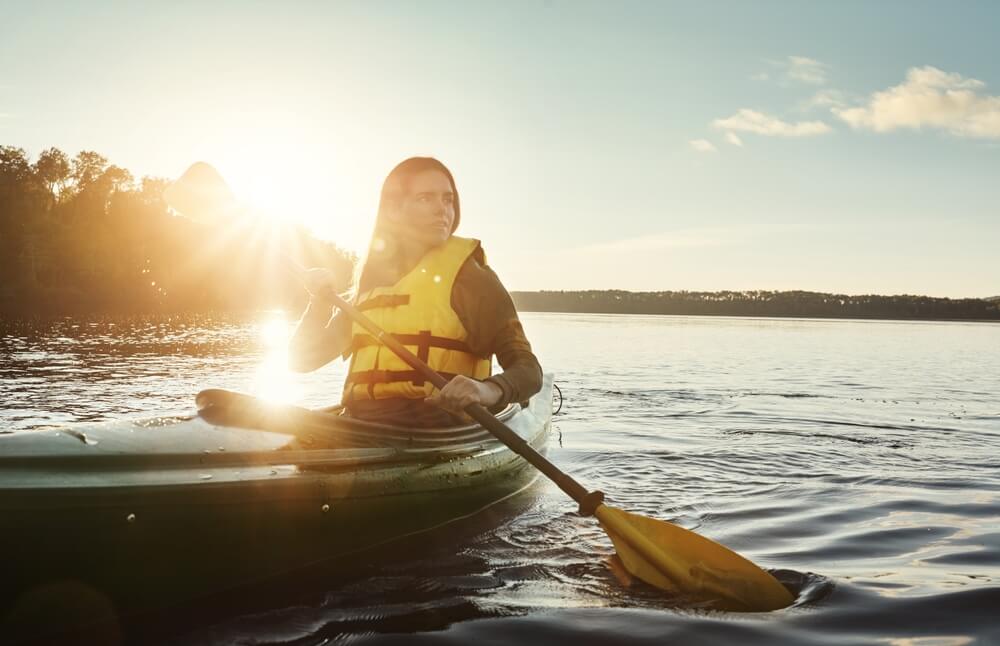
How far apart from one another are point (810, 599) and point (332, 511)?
216 centimetres

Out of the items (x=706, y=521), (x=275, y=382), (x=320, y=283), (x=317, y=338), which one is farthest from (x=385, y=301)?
(x=275, y=382)

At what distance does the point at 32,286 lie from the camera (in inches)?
1870

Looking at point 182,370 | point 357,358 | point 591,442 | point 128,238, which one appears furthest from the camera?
point 128,238

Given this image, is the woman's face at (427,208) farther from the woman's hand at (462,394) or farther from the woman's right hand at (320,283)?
the woman's hand at (462,394)

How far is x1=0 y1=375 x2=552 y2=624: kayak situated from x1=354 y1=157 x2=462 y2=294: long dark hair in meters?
1.04

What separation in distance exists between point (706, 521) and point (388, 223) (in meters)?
2.73

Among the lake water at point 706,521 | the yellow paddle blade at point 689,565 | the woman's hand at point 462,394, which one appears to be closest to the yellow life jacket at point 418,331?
the woman's hand at point 462,394

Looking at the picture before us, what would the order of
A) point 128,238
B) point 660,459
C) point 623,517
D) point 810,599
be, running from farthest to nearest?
1. point 128,238
2. point 660,459
3. point 623,517
4. point 810,599

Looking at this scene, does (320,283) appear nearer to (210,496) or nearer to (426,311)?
(426,311)

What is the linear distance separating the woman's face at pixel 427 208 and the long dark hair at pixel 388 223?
0.11 feet

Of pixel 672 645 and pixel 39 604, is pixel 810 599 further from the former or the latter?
pixel 39 604


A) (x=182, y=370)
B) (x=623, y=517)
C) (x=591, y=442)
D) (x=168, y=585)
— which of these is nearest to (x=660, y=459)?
(x=591, y=442)

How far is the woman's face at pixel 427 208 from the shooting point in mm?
4441

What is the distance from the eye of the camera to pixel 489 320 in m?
4.32
